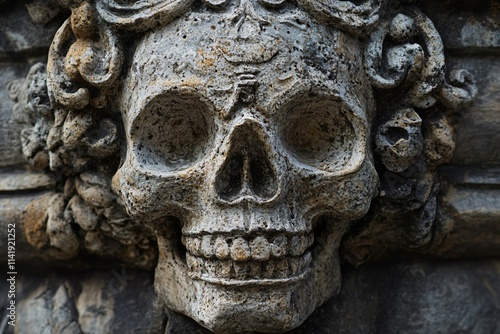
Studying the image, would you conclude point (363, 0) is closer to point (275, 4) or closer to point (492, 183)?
point (275, 4)

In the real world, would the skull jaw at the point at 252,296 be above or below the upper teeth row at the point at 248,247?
below

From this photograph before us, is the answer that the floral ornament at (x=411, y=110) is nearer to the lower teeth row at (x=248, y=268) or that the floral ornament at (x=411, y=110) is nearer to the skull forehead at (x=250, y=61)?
the skull forehead at (x=250, y=61)

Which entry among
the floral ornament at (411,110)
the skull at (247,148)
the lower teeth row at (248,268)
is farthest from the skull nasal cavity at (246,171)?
the floral ornament at (411,110)

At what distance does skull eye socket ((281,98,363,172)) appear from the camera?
1091mm

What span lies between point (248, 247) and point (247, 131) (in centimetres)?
18

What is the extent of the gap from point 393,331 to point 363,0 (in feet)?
2.26

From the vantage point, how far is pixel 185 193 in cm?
109

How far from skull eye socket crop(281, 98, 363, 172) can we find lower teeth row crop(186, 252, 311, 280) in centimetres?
17

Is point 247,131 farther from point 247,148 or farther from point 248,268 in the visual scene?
point 248,268

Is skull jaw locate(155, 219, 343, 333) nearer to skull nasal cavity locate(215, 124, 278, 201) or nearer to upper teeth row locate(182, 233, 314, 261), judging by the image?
upper teeth row locate(182, 233, 314, 261)

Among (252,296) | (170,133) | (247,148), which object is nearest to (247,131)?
(247,148)

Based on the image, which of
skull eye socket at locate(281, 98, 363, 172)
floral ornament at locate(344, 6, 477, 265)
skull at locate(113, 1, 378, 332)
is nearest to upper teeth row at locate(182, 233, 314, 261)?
skull at locate(113, 1, 378, 332)

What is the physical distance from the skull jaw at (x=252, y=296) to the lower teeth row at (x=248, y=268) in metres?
0.01

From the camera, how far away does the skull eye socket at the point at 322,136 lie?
1091 mm
